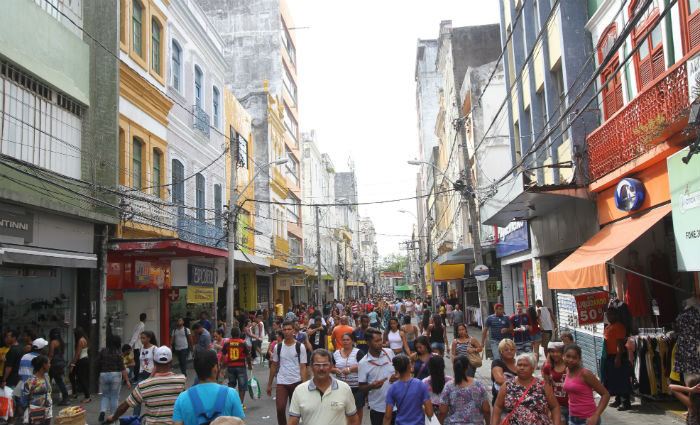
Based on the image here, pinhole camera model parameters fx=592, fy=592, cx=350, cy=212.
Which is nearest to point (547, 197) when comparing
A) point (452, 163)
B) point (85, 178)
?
point (85, 178)

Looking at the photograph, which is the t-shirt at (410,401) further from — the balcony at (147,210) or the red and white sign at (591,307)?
the balcony at (147,210)

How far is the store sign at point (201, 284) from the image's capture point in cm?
2095

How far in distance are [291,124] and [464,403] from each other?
41304 millimetres

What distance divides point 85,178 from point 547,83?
1278cm

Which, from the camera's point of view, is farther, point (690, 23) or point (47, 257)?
point (47, 257)

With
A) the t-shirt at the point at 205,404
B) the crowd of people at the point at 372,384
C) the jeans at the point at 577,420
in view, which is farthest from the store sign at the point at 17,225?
the jeans at the point at 577,420

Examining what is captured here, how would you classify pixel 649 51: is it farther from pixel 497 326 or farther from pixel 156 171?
pixel 156 171

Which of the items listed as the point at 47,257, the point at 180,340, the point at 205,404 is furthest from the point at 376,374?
the point at 180,340

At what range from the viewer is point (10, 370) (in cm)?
1077

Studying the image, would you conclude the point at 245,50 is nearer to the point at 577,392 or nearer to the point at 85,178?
the point at 85,178

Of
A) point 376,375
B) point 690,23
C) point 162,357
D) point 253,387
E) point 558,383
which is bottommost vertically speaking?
point 253,387

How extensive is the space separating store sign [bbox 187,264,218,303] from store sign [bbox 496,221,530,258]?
11.5m

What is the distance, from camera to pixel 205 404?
4.74 meters

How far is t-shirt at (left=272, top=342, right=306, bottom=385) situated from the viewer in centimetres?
918
